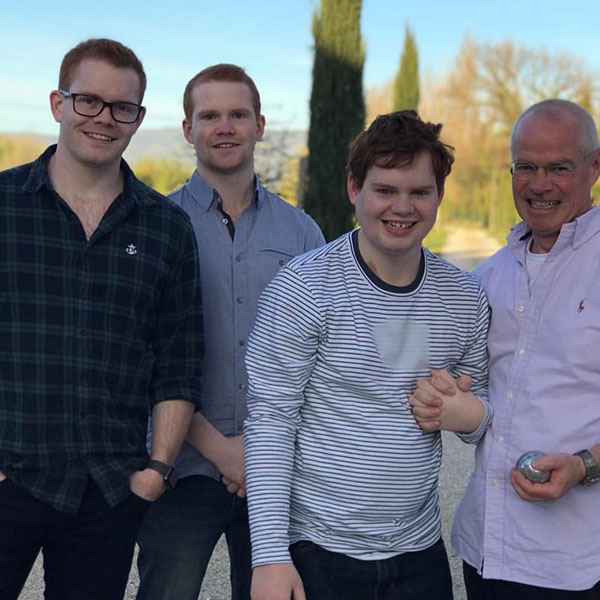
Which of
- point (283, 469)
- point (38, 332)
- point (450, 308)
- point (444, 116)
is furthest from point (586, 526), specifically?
point (444, 116)

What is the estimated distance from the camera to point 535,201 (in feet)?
8.16

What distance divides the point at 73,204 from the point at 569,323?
4.68ft

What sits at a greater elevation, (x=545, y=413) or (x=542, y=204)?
(x=542, y=204)

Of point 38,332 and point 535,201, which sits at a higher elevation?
point 535,201

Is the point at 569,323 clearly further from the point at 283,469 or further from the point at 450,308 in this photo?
the point at 283,469

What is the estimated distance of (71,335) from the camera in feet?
7.23

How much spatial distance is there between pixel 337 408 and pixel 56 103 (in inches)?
46.5

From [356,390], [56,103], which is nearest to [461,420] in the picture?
[356,390]

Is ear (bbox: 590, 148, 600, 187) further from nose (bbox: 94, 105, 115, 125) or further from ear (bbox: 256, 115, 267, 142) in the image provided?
nose (bbox: 94, 105, 115, 125)

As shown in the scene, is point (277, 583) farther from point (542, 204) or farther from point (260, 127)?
point (260, 127)

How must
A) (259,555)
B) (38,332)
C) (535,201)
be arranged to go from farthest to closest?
(535,201) → (38,332) → (259,555)

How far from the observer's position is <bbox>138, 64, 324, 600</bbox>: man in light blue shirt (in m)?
2.61

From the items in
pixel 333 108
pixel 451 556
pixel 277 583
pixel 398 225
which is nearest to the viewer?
pixel 277 583

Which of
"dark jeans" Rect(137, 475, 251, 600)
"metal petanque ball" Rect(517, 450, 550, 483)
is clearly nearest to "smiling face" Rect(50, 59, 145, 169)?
"dark jeans" Rect(137, 475, 251, 600)
